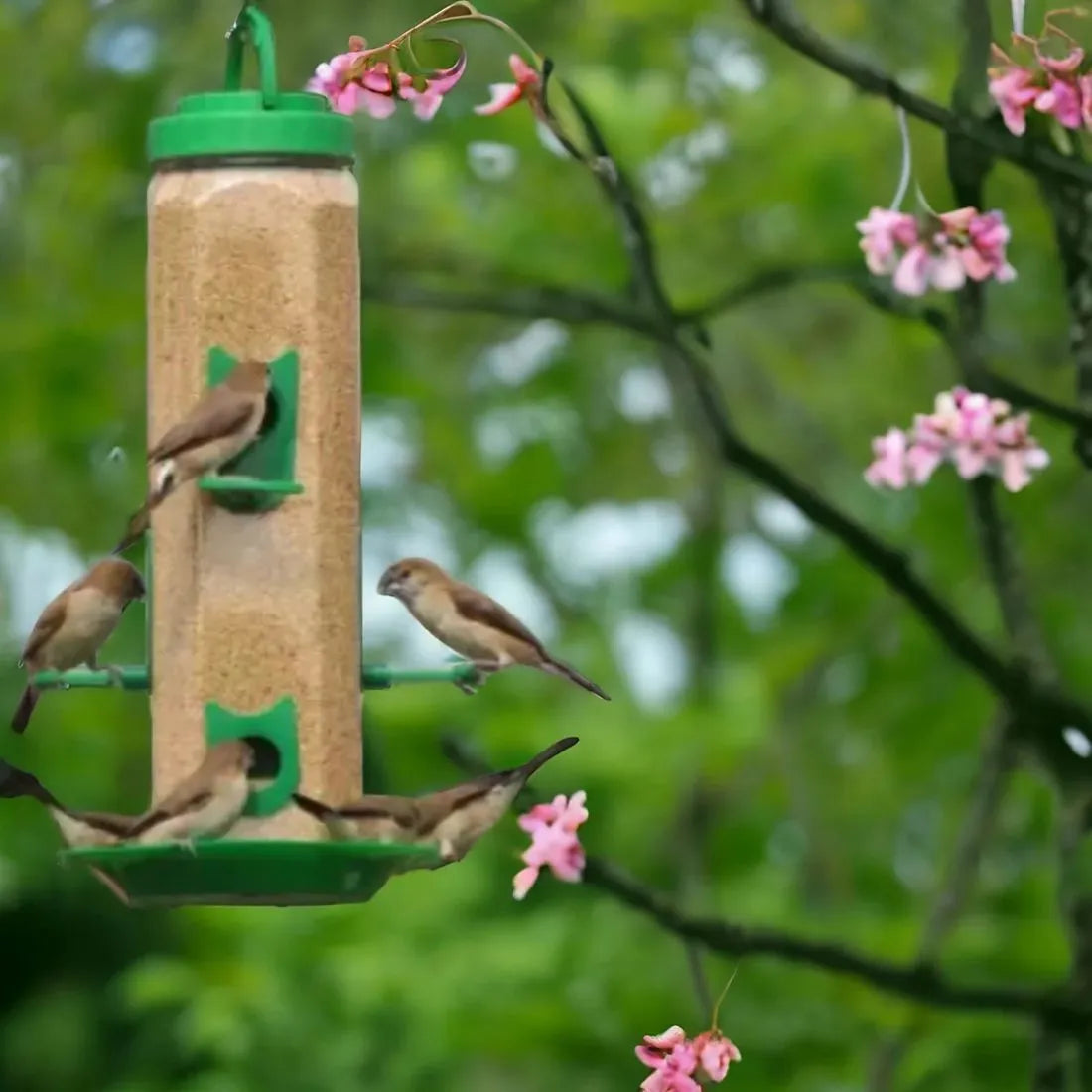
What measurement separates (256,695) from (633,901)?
116cm

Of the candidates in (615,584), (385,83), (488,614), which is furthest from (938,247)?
(615,584)

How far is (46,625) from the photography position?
511cm

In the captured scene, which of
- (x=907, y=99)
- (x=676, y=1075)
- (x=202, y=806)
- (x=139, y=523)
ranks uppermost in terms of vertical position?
(x=907, y=99)

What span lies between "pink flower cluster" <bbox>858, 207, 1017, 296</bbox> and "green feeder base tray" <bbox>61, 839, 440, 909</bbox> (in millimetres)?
1776

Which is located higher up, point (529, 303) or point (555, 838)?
point (529, 303)

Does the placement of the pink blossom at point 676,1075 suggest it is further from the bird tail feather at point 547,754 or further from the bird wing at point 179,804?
the bird wing at point 179,804

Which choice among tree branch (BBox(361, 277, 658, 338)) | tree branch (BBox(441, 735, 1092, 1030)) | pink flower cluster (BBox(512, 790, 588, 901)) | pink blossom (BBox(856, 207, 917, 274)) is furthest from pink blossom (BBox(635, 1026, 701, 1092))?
tree branch (BBox(361, 277, 658, 338))

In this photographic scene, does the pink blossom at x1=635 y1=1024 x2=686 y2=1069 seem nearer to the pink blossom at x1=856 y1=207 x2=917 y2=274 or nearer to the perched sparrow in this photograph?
the perched sparrow

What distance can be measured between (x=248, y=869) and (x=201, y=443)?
0.71 metres

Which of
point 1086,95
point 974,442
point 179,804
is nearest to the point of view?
point 179,804

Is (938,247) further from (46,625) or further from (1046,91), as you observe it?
(46,625)

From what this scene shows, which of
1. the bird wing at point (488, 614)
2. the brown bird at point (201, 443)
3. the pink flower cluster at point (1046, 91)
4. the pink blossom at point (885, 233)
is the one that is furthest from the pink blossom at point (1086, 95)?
the brown bird at point (201, 443)

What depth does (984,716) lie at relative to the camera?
10.3m

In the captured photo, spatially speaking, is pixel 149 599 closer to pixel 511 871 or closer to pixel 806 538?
pixel 511 871
